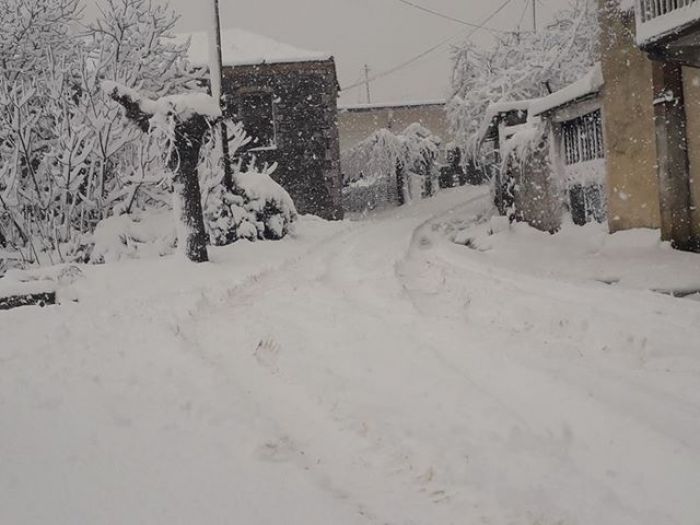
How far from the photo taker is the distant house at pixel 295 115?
2209 cm

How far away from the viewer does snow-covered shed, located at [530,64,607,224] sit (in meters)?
11.2

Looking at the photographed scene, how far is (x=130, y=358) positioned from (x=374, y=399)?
2175 millimetres

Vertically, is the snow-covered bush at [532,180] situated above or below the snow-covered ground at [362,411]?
above

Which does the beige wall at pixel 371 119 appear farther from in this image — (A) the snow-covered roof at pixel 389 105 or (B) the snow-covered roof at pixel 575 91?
(B) the snow-covered roof at pixel 575 91

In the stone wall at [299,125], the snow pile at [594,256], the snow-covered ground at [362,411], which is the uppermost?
the stone wall at [299,125]

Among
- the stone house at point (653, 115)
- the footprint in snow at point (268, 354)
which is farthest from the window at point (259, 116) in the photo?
the footprint in snow at point (268, 354)

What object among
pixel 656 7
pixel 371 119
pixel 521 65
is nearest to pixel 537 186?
pixel 656 7

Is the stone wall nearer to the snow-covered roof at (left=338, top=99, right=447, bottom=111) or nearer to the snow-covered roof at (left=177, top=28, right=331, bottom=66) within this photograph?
the snow-covered roof at (left=177, top=28, right=331, bottom=66)

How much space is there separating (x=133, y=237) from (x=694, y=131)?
411 inches

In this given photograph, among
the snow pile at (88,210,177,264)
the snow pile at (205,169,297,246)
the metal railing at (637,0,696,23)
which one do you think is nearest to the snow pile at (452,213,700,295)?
the metal railing at (637,0,696,23)

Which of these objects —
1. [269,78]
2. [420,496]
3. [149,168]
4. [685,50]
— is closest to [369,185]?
[269,78]

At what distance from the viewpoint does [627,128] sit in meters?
10.2

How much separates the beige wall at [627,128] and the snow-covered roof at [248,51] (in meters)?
13.7

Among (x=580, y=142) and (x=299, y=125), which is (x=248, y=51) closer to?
(x=299, y=125)
